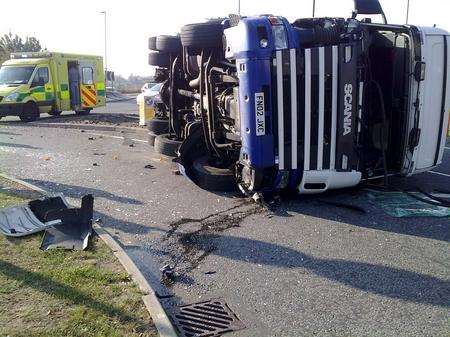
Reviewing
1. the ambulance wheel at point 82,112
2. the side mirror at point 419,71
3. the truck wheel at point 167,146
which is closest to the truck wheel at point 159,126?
the truck wheel at point 167,146

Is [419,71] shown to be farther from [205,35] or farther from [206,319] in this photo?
[206,319]

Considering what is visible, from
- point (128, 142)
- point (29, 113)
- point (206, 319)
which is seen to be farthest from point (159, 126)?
point (29, 113)

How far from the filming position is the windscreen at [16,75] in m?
18.0

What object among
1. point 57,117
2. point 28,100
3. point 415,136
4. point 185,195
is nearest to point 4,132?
point 28,100

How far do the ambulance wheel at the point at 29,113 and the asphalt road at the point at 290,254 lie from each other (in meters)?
10.8

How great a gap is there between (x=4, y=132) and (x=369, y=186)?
1168 cm

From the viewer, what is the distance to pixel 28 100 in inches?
705

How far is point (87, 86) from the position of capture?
20.9 m

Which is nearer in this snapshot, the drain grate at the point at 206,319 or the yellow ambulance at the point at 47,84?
the drain grate at the point at 206,319

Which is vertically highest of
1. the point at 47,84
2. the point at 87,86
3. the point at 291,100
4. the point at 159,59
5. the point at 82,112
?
the point at 159,59

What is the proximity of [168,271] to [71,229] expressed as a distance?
1.51 meters

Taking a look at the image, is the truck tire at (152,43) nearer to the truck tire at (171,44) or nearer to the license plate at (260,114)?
the truck tire at (171,44)

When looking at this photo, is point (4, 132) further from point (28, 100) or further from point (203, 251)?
point (203, 251)

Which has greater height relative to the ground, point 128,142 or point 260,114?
point 260,114
